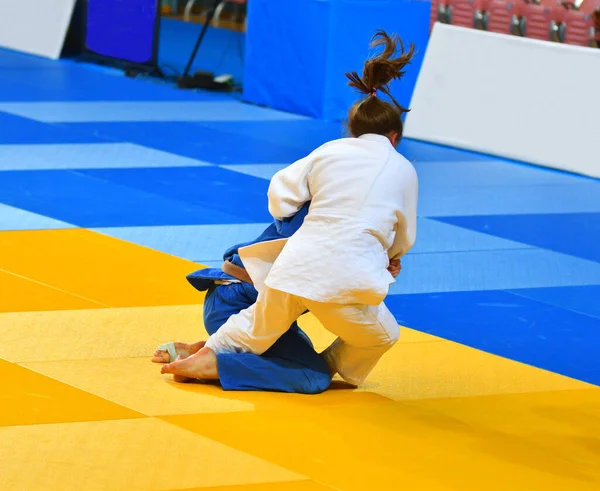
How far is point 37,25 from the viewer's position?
1648 cm

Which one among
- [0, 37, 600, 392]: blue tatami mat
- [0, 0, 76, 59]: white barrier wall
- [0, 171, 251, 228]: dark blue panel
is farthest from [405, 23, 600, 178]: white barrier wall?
[0, 0, 76, 59]: white barrier wall

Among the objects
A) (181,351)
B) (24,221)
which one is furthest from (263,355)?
(24,221)

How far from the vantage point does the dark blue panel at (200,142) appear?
1092 centimetres

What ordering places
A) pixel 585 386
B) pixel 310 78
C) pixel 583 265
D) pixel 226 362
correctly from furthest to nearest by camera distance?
pixel 310 78, pixel 583 265, pixel 585 386, pixel 226 362

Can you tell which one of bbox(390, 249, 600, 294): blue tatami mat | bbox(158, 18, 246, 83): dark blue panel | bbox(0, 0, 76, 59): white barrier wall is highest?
bbox(390, 249, 600, 294): blue tatami mat

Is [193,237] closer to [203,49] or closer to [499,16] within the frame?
[499,16]

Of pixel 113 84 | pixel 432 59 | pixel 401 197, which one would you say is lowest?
pixel 113 84

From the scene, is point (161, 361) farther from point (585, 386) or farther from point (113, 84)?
point (113, 84)

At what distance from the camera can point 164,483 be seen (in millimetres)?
3990

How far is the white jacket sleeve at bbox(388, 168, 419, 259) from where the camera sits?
4.85m

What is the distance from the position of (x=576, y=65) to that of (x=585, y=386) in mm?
6211

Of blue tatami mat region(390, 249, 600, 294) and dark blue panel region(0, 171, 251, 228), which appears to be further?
dark blue panel region(0, 171, 251, 228)

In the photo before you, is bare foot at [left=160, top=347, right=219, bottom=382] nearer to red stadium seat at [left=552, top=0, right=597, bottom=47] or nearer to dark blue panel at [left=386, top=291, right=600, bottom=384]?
dark blue panel at [left=386, top=291, right=600, bottom=384]

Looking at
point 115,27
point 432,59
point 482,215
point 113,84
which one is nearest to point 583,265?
point 482,215
